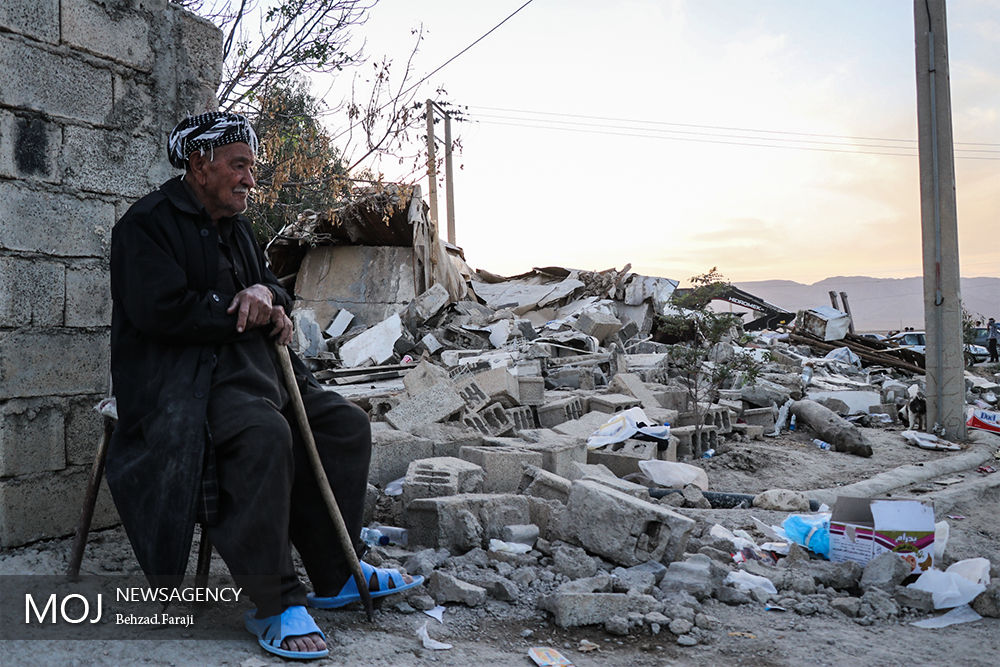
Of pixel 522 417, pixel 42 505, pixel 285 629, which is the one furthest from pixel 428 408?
pixel 285 629

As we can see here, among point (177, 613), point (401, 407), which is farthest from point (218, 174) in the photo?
point (401, 407)

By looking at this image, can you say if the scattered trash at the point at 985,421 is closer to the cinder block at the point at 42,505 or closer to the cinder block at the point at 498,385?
the cinder block at the point at 498,385

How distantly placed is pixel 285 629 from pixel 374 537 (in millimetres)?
1539

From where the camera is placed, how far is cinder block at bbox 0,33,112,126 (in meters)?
3.30

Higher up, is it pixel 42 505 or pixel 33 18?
pixel 33 18

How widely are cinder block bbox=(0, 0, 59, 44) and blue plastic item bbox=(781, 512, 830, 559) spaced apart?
4.62 metres

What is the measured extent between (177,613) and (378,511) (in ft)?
5.87

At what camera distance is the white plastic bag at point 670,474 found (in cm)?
615

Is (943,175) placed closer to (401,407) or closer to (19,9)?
(401,407)

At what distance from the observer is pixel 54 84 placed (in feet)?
11.3

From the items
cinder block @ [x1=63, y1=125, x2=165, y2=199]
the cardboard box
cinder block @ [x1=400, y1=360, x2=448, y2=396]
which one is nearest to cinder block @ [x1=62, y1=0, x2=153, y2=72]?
cinder block @ [x1=63, y1=125, x2=165, y2=199]

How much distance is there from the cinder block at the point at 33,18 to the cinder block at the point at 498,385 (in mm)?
4543

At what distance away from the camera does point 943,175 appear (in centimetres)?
1031

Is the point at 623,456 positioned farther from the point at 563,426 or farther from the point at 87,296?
the point at 87,296
